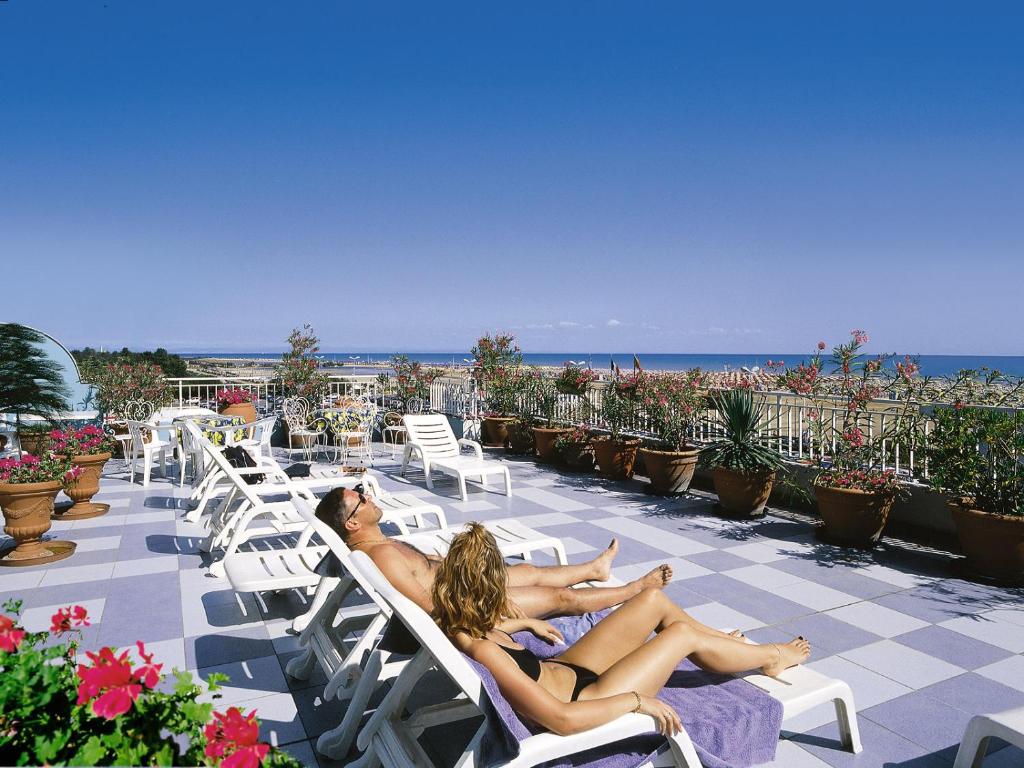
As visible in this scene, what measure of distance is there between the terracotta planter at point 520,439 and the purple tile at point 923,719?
7.24 meters

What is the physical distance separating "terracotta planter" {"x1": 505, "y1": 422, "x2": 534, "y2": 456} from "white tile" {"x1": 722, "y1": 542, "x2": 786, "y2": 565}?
4.96m

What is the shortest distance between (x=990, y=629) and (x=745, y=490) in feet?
8.29

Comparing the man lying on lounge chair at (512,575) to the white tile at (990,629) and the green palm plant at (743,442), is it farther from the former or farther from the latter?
the green palm plant at (743,442)

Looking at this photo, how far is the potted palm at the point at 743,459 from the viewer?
6043mm

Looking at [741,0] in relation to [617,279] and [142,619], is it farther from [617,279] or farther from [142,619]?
[617,279]

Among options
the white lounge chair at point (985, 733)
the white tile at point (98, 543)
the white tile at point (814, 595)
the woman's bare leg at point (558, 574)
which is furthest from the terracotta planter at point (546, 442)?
the white lounge chair at point (985, 733)

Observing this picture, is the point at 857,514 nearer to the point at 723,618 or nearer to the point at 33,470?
the point at 723,618

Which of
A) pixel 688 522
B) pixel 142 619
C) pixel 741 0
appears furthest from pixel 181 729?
pixel 741 0

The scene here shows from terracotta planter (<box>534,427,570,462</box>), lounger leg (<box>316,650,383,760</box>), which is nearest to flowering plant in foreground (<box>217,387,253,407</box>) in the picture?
terracotta planter (<box>534,427,570,462</box>)

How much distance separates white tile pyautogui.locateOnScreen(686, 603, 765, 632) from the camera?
3598mm

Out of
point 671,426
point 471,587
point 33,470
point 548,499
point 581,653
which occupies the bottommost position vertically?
point 548,499

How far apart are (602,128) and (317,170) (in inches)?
449

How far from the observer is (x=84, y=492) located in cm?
628

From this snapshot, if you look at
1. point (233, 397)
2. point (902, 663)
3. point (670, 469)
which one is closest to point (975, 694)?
point (902, 663)
